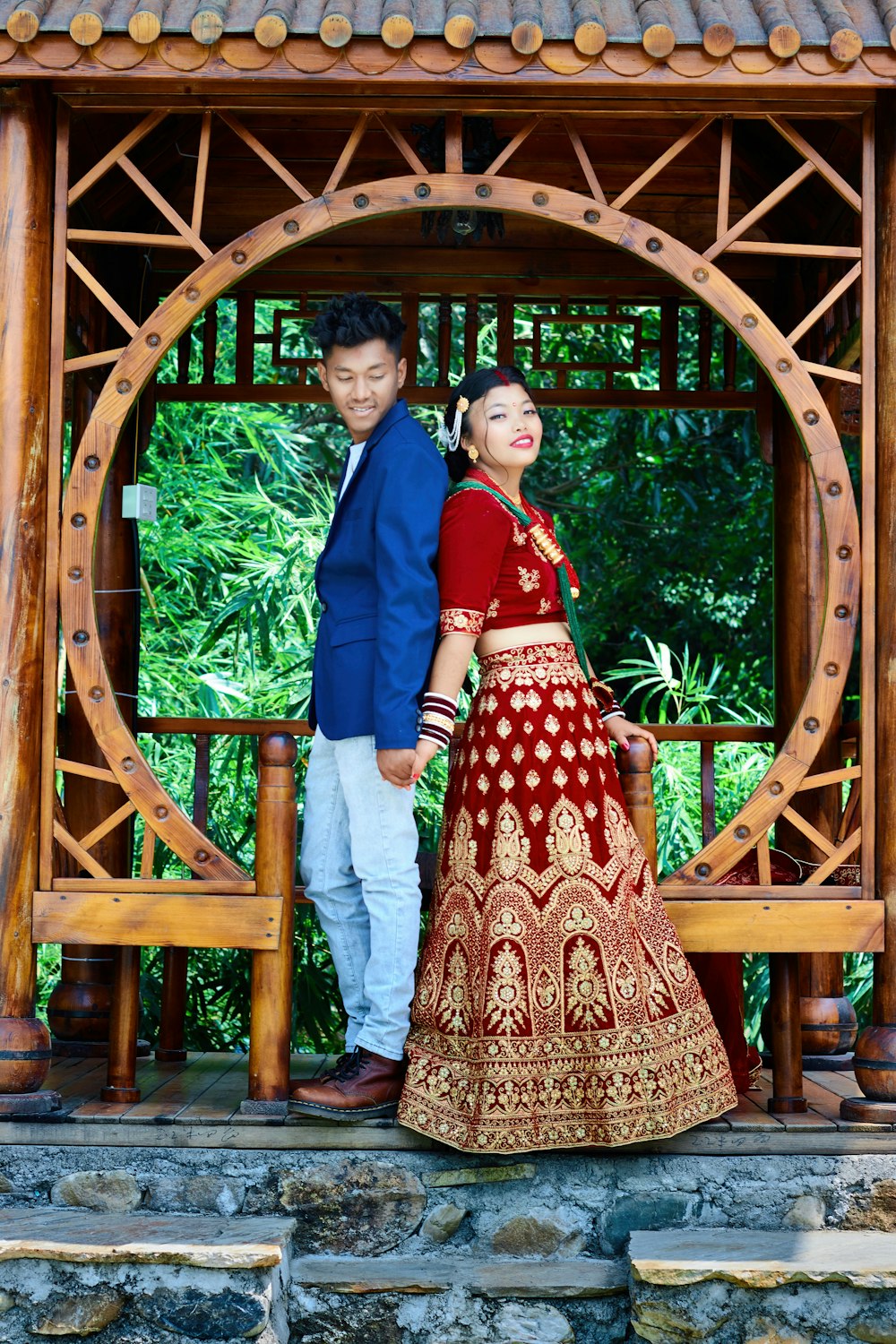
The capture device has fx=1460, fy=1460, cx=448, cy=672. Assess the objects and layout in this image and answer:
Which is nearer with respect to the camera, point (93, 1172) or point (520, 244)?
point (93, 1172)

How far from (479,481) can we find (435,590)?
1.09 ft

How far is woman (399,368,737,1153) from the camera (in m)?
3.33

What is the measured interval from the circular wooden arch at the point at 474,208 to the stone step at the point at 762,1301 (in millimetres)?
927

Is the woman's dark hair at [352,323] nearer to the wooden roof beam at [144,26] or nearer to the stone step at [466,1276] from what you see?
the wooden roof beam at [144,26]

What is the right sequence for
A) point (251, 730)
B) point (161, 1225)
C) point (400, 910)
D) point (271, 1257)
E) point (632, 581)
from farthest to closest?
point (632, 581) < point (251, 730) < point (400, 910) < point (161, 1225) < point (271, 1257)

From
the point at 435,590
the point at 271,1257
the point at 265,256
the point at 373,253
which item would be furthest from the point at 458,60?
the point at 271,1257

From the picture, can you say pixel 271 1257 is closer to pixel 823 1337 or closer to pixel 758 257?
pixel 823 1337

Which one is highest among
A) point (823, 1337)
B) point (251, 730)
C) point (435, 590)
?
point (435, 590)

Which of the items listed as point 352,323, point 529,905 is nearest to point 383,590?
point 352,323

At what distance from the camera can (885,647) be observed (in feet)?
12.0

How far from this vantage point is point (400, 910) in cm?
349

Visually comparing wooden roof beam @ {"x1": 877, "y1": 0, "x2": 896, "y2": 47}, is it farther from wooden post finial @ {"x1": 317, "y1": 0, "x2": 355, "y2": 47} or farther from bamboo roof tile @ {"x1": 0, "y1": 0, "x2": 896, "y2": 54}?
wooden post finial @ {"x1": 317, "y1": 0, "x2": 355, "y2": 47}

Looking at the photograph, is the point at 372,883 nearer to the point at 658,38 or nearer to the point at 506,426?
the point at 506,426

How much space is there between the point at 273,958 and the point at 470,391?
1.48 m
